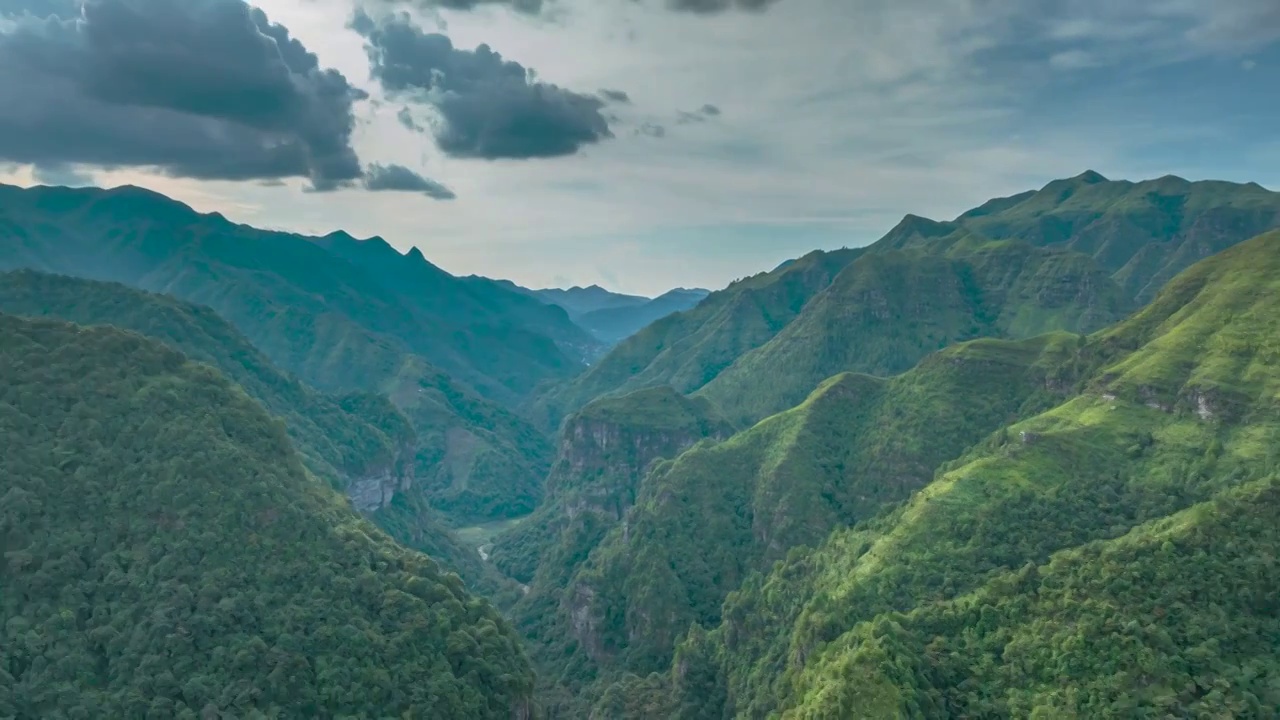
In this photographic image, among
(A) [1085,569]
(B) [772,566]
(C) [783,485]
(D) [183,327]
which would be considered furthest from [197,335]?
(A) [1085,569]

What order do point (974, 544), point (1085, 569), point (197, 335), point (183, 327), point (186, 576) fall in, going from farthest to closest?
point (197, 335), point (183, 327), point (974, 544), point (186, 576), point (1085, 569)

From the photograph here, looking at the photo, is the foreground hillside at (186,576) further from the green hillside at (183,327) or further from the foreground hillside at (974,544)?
the green hillside at (183,327)

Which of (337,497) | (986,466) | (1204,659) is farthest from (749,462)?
(1204,659)

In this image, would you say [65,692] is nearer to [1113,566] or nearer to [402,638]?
[402,638]

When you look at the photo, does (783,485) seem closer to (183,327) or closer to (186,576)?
(186,576)

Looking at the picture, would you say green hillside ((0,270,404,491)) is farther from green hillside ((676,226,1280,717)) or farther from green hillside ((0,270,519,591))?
green hillside ((676,226,1280,717))

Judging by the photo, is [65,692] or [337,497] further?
[337,497]

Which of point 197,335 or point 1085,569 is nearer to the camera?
point 1085,569
